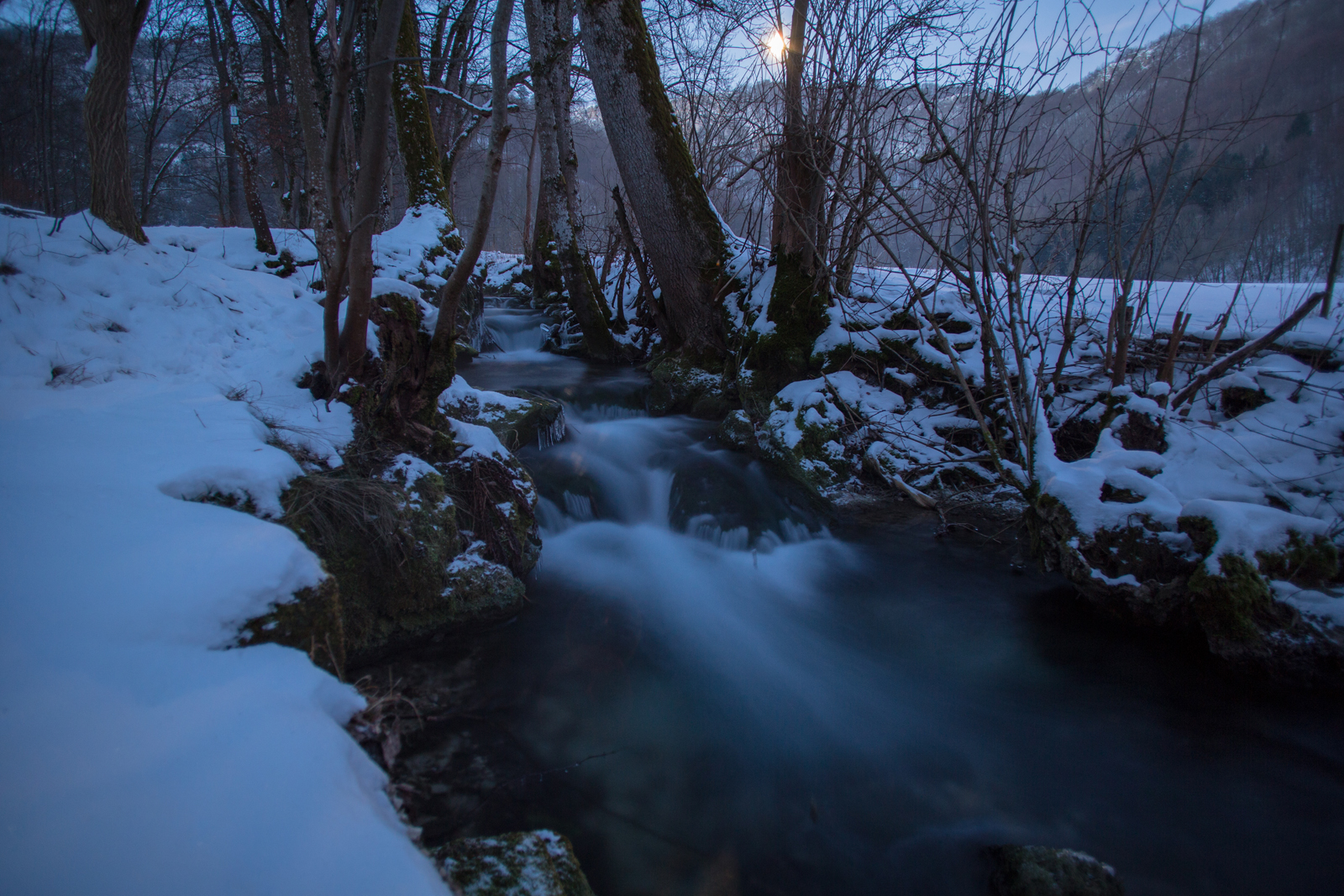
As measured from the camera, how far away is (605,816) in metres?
2.46

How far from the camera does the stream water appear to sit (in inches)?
92.7

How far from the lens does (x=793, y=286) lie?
6.07 m

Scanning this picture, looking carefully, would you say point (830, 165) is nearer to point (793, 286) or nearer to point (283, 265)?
point (793, 286)

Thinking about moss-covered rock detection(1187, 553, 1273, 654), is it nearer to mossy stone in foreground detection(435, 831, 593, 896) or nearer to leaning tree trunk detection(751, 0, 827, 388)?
mossy stone in foreground detection(435, 831, 593, 896)

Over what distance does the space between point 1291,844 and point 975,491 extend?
2.73 metres

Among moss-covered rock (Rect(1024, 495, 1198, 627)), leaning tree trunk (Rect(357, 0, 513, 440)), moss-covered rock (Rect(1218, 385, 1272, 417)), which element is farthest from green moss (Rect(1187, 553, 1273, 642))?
leaning tree trunk (Rect(357, 0, 513, 440))

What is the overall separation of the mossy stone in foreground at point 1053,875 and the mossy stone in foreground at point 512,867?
5.30 feet

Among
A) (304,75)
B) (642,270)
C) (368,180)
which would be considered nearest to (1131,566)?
(368,180)

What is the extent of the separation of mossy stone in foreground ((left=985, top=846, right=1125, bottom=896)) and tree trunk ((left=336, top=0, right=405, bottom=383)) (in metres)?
3.94

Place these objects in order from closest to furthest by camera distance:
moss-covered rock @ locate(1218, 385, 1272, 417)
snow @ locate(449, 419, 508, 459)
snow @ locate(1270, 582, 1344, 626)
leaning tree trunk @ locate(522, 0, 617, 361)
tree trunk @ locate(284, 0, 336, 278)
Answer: snow @ locate(1270, 582, 1344, 626) → snow @ locate(449, 419, 508, 459) → moss-covered rock @ locate(1218, 385, 1272, 417) → tree trunk @ locate(284, 0, 336, 278) → leaning tree trunk @ locate(522, 0, 617, 361)

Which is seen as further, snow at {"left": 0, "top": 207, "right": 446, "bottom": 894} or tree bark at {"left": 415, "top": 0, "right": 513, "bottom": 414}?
tree bark at {"left": 415, "top": 0, "right": 513, "bottom": 414}

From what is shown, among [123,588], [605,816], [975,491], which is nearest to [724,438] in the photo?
[975,491]

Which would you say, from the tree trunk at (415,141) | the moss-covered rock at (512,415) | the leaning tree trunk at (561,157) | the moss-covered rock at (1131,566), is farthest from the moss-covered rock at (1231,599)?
the tree trunk at (415,141)

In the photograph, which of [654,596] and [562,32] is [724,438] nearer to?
[654,596]
